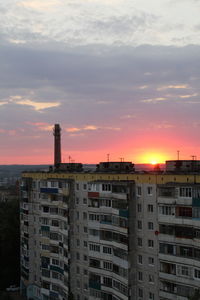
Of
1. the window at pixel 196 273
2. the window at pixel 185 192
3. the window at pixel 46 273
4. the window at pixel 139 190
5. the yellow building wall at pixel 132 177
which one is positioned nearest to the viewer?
the window at pixel 196 273

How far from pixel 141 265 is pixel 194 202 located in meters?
12.5

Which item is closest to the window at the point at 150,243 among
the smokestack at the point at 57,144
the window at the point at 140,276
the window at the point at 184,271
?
the window at the point at 140,276

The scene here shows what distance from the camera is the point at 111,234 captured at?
51.1m

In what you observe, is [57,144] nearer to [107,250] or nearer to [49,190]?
[49,190]

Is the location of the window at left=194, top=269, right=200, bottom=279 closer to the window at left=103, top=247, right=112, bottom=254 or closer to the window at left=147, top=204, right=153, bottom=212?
the window at left=147, top=204, right=153, bottom=212

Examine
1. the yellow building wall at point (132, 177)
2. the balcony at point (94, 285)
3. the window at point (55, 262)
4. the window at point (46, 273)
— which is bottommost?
the window at point (46, 273)

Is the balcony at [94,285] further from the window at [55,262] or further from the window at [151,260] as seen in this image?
the window at [151,260]

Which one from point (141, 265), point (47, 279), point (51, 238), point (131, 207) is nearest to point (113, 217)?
point (131, 207)

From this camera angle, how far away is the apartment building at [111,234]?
42.6m

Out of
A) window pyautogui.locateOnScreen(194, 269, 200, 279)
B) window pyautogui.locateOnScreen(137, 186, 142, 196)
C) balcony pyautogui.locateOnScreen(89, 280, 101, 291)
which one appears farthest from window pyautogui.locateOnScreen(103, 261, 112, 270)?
window pyautogui.locateOnScreen(194, 269, 200, 279)

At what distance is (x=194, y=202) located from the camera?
4088cm

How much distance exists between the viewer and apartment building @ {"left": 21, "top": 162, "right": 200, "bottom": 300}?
42594 mm

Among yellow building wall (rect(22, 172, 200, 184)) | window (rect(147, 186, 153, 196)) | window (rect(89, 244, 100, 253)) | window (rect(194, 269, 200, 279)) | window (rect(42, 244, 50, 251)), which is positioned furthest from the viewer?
window (rect(42, 244, 50, 251))

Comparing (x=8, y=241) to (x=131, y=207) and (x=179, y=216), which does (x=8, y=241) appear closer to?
(x=131, y=207)
